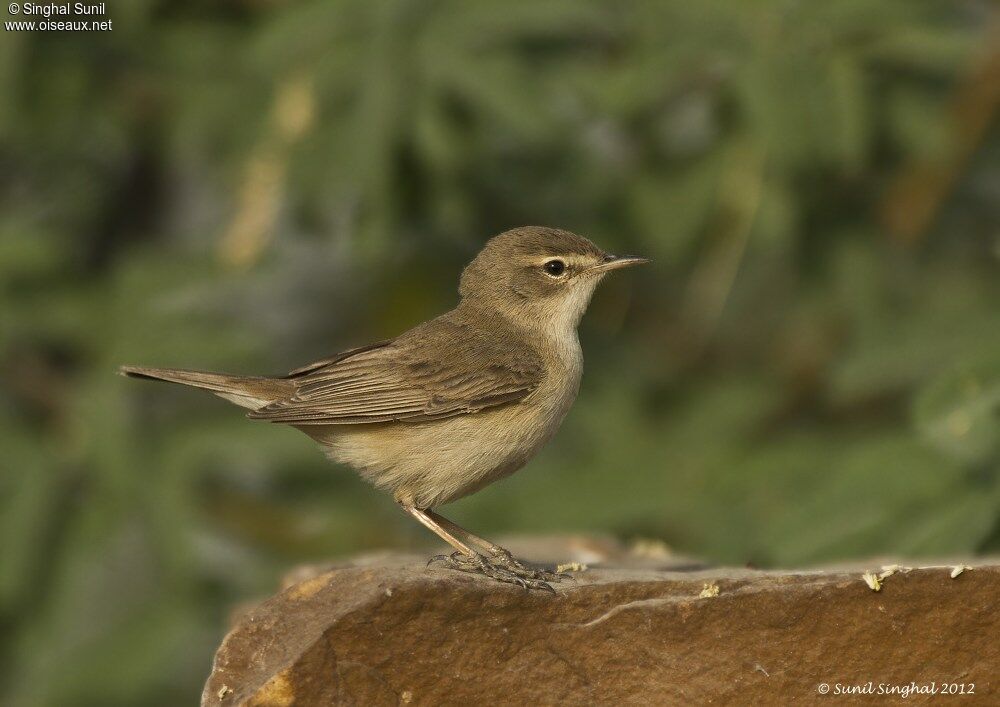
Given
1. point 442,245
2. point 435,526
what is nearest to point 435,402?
point 435,526

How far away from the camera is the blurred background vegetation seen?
25.6 feet

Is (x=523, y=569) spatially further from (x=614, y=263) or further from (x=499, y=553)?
(x=614, y=263)

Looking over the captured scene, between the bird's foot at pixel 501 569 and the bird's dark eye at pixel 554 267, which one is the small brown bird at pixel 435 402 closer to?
the bird's foot at pixel 501 569

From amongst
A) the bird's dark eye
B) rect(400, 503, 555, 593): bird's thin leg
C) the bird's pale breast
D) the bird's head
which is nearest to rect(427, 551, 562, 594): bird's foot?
rect(400, 503, 555, 593): bird's thin leg

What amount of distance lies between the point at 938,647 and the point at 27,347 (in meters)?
5.42

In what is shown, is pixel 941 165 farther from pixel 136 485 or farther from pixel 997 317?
pixel 136 485

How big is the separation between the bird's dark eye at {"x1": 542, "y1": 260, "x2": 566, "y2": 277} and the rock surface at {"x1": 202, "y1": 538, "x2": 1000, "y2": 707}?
216 centimetres

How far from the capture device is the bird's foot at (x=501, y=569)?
4.84m

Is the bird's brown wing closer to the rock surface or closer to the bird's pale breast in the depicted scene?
the bird's pale breast

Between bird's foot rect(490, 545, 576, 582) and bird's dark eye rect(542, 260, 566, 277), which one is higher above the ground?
bird's dark eye rect(542, 260, 566, 277)

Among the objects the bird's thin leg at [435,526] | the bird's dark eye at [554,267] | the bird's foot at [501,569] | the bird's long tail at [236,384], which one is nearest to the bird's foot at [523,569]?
the bird's foot at [501,569]

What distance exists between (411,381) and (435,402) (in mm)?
163

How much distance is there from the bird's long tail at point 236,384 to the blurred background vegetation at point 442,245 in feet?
5.54

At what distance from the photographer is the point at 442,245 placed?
9.12 m
